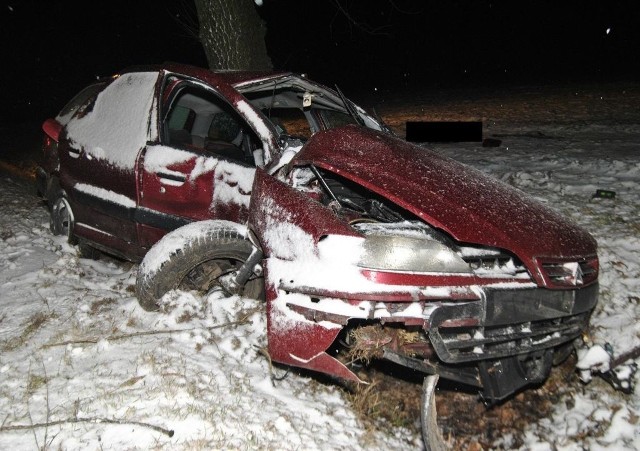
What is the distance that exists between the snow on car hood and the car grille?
1.22ft

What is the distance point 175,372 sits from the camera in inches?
110

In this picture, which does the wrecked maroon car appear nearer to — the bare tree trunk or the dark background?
the bare tree trunk

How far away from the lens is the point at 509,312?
7.72 feet

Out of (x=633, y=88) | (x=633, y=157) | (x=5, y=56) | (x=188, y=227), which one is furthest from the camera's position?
(x=5, y=56)

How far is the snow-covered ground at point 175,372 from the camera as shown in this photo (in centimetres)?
242

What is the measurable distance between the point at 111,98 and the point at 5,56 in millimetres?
21808

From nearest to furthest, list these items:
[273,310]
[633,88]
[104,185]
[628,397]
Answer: [273,310] → [628,397] → [104,185] → [633,88]

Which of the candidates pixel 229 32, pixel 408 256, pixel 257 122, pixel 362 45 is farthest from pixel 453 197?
pixel 362 45

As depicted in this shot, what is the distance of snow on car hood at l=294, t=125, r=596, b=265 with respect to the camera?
2.41 m

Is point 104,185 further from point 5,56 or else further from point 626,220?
point 5,56

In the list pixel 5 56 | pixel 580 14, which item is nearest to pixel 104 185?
pixel 5 56

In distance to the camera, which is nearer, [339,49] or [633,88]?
[633,88]

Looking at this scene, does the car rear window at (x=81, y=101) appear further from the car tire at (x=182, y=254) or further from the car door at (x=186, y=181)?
the car tire at (x=182, y=254)

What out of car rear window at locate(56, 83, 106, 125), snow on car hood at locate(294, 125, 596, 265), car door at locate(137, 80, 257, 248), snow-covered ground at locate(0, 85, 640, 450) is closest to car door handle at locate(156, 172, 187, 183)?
car door at locate(137, 80, 257, 248)
